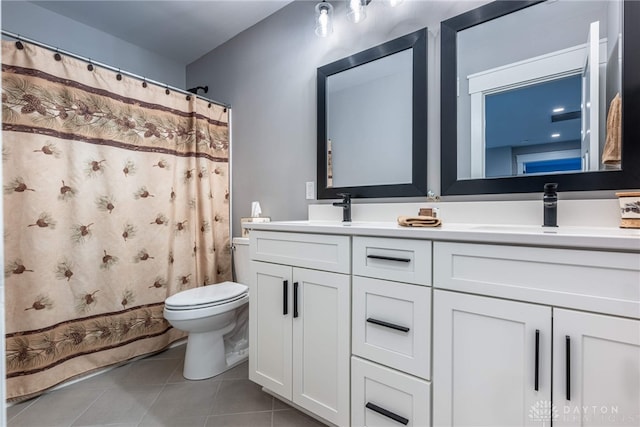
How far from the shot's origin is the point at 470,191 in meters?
1.47

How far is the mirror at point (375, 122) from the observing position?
5.27 feet

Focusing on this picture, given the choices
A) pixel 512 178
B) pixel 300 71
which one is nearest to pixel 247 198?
pixel 300 71

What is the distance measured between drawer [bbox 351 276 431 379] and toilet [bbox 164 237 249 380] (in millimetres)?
908

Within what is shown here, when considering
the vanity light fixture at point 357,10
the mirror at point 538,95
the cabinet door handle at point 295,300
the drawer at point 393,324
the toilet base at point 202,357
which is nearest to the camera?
the drawer at point 393,324

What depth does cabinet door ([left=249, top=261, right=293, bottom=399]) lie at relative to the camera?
1462mm

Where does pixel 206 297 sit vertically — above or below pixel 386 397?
above

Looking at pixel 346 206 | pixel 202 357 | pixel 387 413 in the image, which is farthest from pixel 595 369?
pixel 202 357

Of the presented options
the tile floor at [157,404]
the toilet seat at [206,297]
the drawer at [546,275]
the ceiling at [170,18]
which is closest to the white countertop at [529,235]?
the drawer at [546,275]

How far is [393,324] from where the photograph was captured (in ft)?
3.76

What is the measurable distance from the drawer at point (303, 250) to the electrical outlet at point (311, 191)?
540 mm

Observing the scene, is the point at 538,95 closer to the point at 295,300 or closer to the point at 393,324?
the point at 393,324

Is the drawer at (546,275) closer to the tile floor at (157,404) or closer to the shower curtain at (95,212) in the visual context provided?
the tile floor at (157,404)

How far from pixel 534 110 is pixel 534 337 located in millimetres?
965

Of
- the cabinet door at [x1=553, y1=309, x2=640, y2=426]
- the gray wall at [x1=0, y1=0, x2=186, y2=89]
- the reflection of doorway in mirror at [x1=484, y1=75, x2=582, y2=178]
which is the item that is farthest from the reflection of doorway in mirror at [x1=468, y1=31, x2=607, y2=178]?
the gray wall at [x1=0, y1=0, x2=186, y2=89]
